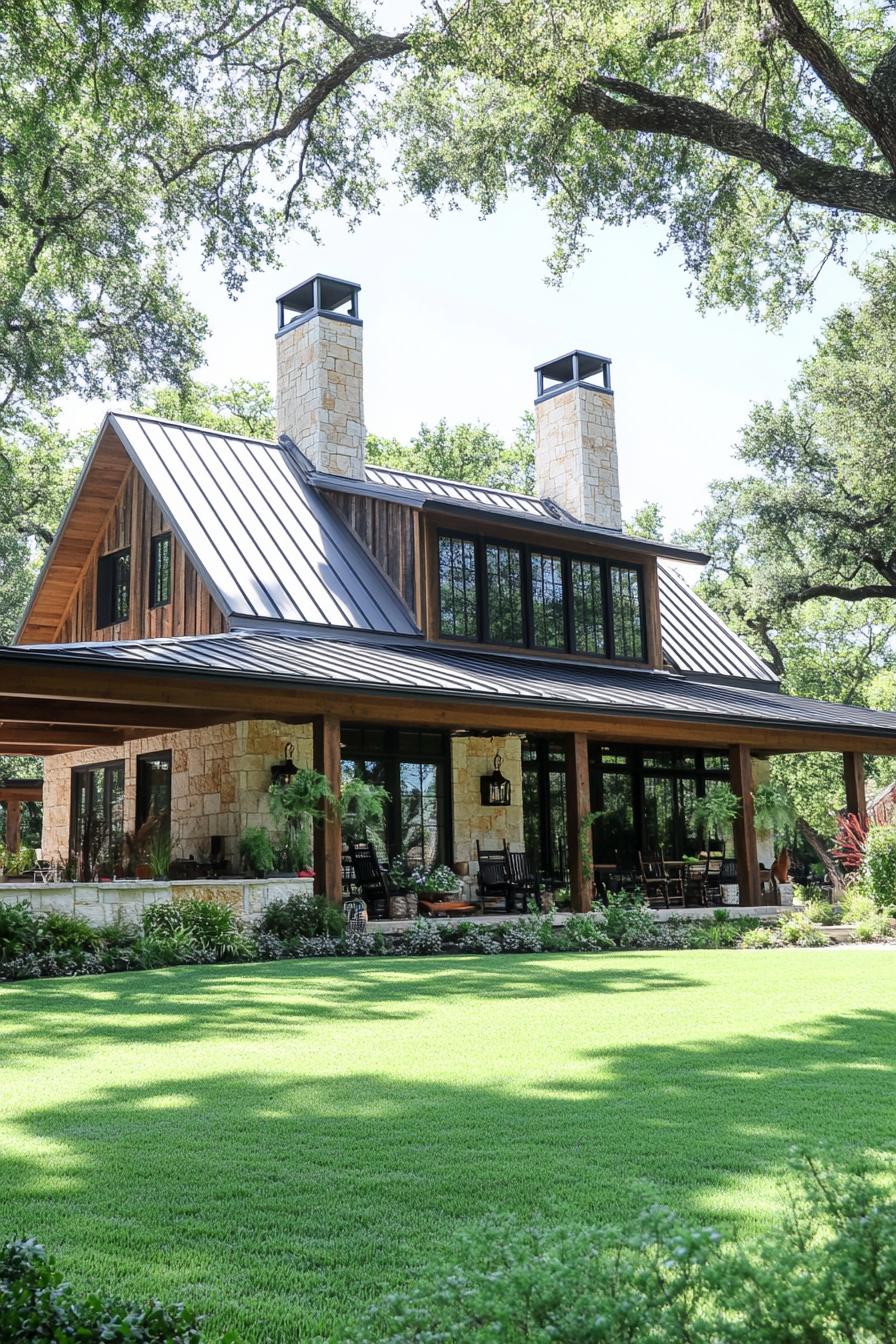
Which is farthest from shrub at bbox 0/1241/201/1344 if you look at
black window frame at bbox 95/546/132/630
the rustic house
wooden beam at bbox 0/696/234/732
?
black window frame at bbox 95/546/132/630

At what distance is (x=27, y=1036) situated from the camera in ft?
23.3

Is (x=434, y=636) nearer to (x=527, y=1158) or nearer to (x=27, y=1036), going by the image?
(x=27, y=1036)

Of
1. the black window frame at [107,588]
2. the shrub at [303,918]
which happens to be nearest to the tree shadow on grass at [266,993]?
the shrub at [303,918]

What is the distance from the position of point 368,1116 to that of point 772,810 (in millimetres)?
14308

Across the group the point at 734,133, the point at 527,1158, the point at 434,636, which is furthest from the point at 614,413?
the point at 527,1158

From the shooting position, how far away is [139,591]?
1848cm

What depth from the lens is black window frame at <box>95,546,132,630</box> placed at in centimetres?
1956

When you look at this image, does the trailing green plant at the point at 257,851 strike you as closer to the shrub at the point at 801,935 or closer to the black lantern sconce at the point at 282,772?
the black lantern sconce at the point at 282,772

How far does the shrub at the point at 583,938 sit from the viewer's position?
1341cm

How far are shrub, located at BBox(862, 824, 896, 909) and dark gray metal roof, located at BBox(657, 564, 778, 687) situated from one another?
6.54 m

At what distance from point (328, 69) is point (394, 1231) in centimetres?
1347

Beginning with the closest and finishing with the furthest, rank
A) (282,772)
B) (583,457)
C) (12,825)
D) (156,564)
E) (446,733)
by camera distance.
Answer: (282,772), (446,733), (156,564), (583,457), (12,825)

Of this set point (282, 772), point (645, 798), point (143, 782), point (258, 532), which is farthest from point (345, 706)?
point (645, 798)

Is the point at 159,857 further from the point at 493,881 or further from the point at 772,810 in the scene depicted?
the point at 772,810
